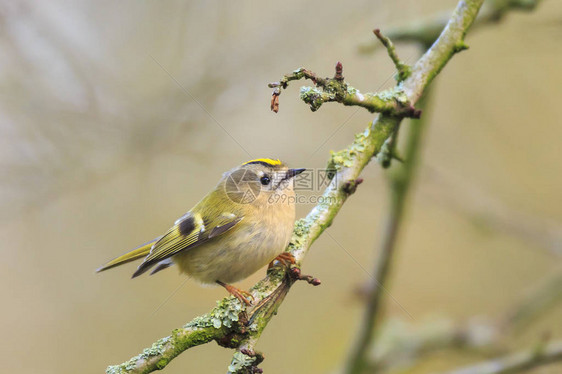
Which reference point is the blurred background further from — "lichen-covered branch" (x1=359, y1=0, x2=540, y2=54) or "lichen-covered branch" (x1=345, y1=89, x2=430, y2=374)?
"lichen-covered branch" (x1=359, y1=0, x2=540, y2=54)

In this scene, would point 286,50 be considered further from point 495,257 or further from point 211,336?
point 495,257

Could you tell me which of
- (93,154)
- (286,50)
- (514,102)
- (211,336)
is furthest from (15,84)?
(514,102)

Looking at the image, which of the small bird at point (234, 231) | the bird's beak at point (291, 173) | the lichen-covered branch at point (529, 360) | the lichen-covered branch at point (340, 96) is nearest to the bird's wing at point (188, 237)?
the small bird at point (234, 231)

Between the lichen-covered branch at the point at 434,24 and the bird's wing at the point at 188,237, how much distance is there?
4.54ft

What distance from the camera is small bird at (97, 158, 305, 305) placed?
2.35m

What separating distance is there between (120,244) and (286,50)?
230cm

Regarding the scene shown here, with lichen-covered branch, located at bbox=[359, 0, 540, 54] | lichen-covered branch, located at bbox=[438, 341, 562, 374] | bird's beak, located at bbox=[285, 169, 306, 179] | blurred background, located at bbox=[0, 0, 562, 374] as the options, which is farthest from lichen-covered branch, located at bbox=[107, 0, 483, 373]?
lichen-covered branch, located at bbox=[438, 341, 562, 374]

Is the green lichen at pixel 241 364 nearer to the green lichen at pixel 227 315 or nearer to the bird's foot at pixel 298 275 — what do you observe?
the green lichen at pixel 227 315

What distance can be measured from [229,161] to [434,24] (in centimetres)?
193

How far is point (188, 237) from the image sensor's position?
2600mm

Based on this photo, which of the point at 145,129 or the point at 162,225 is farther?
the point at 162,225

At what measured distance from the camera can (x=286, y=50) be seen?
139 inches

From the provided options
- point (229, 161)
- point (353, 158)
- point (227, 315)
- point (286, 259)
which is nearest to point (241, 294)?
point (286, 259)

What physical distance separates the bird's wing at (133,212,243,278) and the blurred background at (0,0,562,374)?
3.12ft
